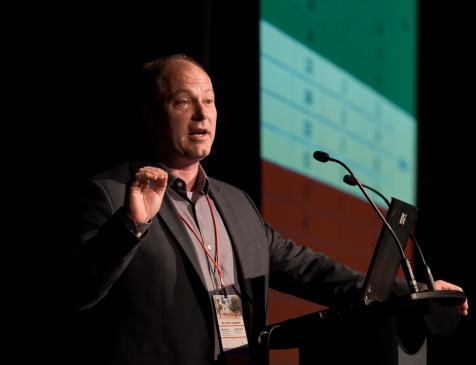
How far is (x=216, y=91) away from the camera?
146 inches

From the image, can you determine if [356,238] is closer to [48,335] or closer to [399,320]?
[48,335]

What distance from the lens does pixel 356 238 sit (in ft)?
12.6

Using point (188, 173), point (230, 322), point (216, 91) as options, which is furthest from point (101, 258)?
point (216, 91)

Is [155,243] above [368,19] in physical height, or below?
below

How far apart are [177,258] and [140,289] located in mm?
148

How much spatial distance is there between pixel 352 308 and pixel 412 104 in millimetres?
2695

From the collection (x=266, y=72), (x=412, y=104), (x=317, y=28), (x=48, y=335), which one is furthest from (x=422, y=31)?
(x=48, y=335)

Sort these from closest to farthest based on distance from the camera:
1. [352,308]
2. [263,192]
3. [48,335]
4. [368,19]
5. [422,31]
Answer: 1. [352,308]
2. [48,335]
3. [263,192]
4. [368,19]
5. [422,31]

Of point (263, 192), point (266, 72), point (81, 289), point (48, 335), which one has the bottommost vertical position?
point (48, 335)

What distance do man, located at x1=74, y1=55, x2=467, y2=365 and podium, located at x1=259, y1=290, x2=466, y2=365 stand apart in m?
0.23

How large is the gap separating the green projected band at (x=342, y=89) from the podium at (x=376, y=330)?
1.68 metres

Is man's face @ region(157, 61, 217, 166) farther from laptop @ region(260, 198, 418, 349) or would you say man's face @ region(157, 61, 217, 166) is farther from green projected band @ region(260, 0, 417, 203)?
green projected band @ region(260, 0, 417, 203)

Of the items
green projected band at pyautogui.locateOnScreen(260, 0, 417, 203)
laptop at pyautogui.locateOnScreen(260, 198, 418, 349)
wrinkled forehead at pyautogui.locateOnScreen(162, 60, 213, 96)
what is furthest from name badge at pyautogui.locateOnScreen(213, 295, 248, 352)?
green projected band at pyautogui.locateOnScreen(260, 0, 417, 203)

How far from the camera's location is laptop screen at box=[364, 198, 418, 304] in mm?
1980
